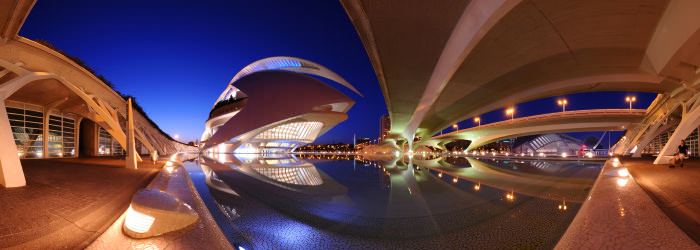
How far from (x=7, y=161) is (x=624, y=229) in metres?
9.38

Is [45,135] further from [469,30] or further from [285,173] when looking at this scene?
[469,30]

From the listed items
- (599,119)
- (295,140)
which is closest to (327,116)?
(295,140)

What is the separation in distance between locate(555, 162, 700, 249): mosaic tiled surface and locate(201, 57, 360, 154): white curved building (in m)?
22.2

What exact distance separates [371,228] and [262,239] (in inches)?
45.8

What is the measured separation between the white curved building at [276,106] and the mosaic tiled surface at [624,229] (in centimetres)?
2215

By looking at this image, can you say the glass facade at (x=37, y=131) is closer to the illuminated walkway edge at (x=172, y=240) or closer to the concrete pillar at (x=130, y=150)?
the concrete pillar at (x=130, y=150)

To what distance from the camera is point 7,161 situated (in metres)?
4.46

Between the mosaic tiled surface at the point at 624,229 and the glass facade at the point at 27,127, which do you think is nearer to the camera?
the mosaic tiled surface at the point at 624,229

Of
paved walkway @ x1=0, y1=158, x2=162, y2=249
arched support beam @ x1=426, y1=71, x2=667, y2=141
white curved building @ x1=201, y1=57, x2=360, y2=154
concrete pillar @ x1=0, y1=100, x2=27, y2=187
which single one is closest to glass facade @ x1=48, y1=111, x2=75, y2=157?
white curved building @ x1=201, y1=57, x2=360, y2=154

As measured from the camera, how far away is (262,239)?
2322mm

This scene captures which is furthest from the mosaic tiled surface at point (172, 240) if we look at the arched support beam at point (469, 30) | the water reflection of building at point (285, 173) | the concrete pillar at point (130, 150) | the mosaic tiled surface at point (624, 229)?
the concrete pillar at point (130, 150)

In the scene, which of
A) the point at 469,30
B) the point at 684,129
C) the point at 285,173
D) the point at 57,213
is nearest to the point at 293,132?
the point at 285,173

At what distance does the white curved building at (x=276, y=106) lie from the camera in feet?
76.8

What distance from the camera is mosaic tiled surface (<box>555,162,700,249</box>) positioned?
1970mm
